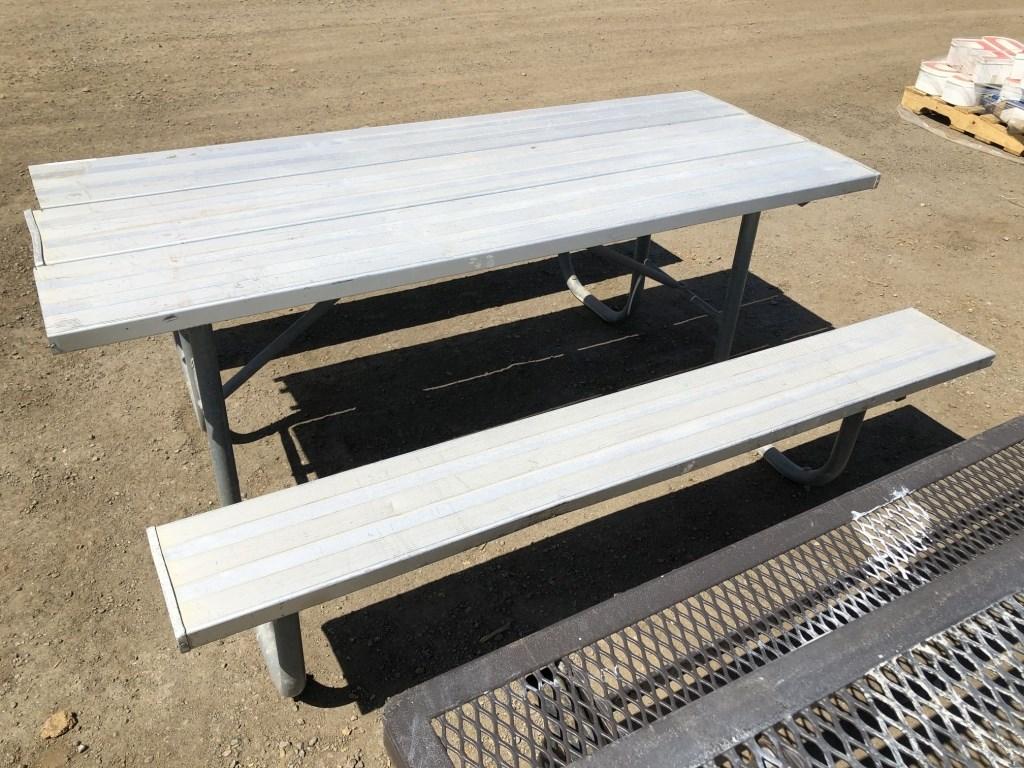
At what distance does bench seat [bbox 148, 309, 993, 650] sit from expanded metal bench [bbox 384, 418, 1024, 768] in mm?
391

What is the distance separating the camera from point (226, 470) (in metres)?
2.44

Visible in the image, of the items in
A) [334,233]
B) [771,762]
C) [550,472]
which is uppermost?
[334,233]

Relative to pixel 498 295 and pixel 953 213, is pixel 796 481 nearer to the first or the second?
pixel 498 295

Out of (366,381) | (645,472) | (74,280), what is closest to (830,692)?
(645,472)

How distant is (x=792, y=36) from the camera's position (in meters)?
7.98

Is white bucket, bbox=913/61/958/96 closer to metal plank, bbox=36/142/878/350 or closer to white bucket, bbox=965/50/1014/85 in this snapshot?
white bucket, bbox=965/50/1014/85

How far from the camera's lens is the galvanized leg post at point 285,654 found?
2.13 meters

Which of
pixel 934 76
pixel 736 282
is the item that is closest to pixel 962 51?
pixel 934 76

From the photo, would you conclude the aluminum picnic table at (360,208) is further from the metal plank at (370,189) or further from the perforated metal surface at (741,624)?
the perforated metal surface at (741,624)

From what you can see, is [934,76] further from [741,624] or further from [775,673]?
[775,673]

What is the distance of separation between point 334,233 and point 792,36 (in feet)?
22.6

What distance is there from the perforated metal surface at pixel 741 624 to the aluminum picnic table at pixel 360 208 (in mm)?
1054

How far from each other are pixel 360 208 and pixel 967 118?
17.0ft

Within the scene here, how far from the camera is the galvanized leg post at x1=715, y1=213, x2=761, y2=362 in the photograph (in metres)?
A: 3.17
